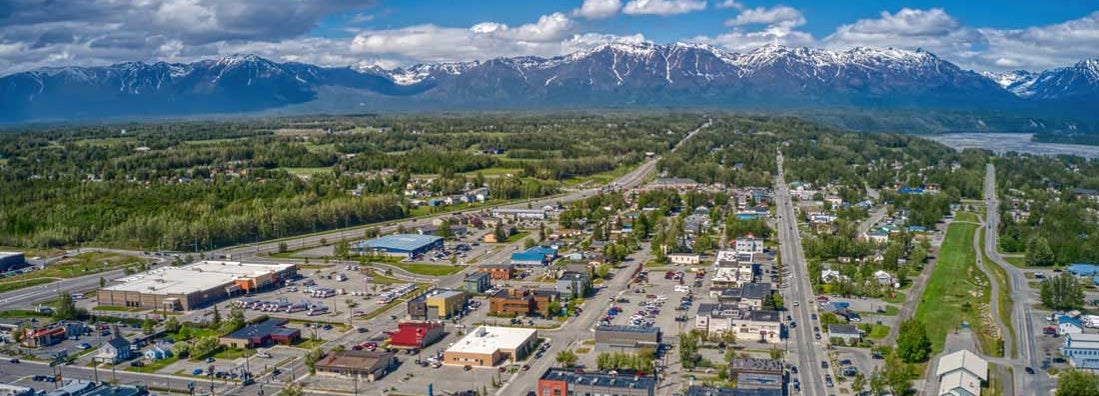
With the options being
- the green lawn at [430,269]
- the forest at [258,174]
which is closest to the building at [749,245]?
the green lawn at [430,269]

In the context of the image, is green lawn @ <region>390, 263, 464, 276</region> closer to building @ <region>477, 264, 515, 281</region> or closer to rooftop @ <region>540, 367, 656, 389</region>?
building @ <region>477, 264, 515, 281</region>

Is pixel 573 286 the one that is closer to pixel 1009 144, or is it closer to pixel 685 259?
pixel 685 259

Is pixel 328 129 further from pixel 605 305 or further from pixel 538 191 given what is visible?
pixel 605 305

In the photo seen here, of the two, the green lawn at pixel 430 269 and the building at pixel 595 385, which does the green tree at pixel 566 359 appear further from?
the green lawn at pixel 430 269

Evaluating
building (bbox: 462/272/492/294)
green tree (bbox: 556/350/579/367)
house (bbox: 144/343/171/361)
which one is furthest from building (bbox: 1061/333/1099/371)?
house (bbox: 144/343/171/361)

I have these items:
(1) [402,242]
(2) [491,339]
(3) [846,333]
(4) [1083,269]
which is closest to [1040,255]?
(4) [1083,269]

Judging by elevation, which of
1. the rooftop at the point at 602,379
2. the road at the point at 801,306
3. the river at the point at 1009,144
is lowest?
the road at the point at 801,306

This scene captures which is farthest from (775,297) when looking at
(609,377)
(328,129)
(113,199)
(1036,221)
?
(328,129)
